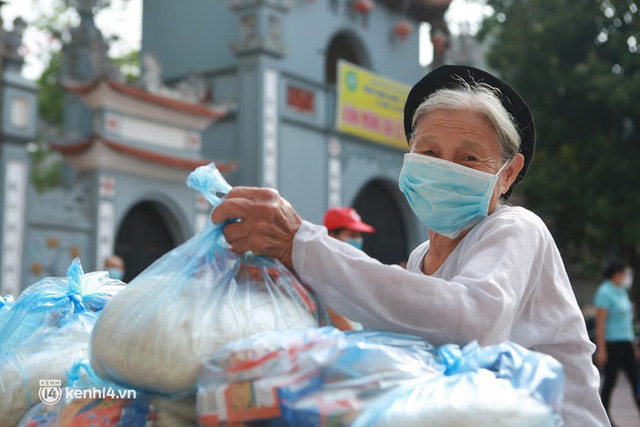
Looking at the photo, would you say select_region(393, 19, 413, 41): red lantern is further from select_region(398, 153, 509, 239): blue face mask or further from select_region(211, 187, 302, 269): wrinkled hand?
select_region(211, 187, 302, 269): wrinkled hand

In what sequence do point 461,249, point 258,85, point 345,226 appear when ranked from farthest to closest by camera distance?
1. point 258,85
2. point 345,226
3. point 461,249

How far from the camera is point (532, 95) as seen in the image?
53.3 feet

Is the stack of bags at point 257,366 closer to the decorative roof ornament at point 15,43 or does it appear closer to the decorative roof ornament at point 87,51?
the decorative roof ornament at point 15,43

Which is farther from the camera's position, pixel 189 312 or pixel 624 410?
pixel 624 410

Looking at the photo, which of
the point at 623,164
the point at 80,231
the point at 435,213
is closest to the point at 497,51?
the point at 623,164

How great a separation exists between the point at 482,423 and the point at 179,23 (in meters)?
12.7

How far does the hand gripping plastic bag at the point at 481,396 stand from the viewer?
107 centimetres

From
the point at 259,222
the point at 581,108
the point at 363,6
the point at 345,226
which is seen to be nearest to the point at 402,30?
the point at 363,6

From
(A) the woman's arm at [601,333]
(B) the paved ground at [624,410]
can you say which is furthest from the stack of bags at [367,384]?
(B) the paved ground at [624,410]

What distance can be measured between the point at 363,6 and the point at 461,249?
12716mm

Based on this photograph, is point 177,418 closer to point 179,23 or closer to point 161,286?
point 161,286

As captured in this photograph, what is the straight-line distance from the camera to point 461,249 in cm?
155

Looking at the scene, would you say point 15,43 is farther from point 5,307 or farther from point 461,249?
point 461,249

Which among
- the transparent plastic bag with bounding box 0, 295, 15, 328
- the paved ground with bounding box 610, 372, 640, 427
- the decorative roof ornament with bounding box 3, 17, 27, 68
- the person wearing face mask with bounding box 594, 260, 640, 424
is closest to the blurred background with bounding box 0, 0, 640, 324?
the decorative roof ornament with bounding box 3, 17, 27, 68
